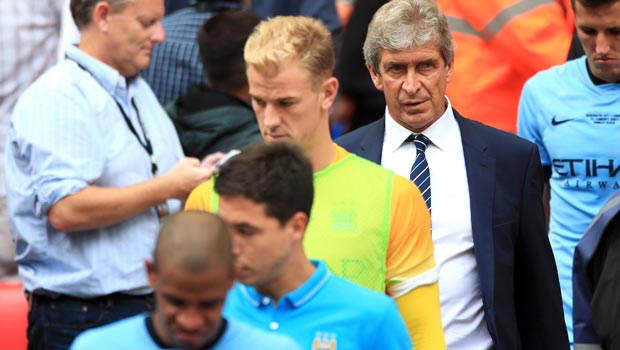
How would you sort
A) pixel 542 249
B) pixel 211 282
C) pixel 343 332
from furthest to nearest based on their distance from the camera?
pixel 542 249 < pixel 343 332 < pixel 211 282

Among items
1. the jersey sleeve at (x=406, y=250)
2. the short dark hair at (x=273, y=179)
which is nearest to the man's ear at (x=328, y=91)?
the jersey sleeve at (x=406, y=250)

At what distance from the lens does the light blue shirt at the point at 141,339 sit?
3.45 meters

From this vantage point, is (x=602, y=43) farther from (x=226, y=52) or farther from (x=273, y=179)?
(x=273, y=179)

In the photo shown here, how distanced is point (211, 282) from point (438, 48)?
7.20 feet

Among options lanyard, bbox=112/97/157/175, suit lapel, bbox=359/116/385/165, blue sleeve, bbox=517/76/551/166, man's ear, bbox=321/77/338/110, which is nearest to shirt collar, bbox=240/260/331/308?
man's ear, bbox=321/77/338/110

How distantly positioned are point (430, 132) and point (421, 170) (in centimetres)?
16

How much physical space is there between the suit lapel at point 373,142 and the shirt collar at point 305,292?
1.36 meters

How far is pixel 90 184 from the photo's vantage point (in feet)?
19.2

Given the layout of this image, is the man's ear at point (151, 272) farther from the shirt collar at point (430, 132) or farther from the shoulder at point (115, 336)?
the shirt collar at point (430, 132)

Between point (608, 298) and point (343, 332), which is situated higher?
point (343, 332)

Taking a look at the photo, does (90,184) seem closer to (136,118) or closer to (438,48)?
(136,118)

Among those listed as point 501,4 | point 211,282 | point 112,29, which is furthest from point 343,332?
point 501,4

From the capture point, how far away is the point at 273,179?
399 centimetres

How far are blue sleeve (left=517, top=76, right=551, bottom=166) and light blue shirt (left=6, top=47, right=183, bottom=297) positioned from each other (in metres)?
1.78
